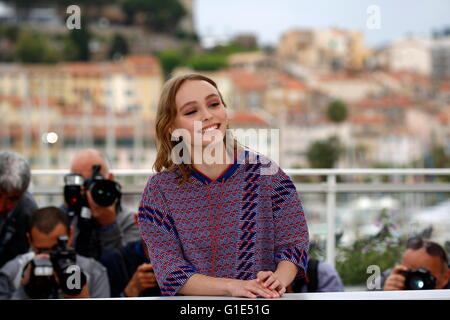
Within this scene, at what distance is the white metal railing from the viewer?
7.27ft

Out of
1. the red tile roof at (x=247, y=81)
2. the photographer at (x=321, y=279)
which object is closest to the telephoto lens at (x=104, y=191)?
the photographer at (x=321, y=279)

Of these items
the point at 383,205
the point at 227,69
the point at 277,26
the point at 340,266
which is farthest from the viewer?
the point at 277,26

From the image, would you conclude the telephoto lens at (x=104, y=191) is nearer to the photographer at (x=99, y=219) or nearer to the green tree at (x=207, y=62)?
the photographer at (x=99, y=219)

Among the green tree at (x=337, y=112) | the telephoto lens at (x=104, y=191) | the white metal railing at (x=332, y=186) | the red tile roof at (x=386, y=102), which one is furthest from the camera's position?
the red tile roof at (x=386, y=102)

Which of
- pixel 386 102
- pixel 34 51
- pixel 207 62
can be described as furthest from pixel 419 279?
pixel 34 51

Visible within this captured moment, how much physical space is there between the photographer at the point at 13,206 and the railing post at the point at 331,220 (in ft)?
2.69

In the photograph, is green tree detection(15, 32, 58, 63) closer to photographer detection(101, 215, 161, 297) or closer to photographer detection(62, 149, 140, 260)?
photographer detection(62, 149, 140, 260)

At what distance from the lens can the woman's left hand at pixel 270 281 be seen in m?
0.94

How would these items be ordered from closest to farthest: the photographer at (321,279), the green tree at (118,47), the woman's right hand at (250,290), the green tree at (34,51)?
1. the woman's right hand at (250,290)
2. the photographer at (321,279)
3. the green tree at (34,51)
4. the green tree at (118,47)

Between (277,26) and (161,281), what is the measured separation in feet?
223

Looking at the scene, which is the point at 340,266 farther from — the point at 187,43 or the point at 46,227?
the point at 187,43

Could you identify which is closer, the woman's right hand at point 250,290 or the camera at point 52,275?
the woman's right hand at point 250,290
